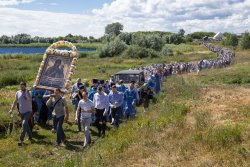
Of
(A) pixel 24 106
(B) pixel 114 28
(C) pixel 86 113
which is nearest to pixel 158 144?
(C) pixel 86 113

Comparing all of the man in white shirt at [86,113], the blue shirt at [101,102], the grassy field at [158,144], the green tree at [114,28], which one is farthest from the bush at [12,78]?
the green tree at [114,28]

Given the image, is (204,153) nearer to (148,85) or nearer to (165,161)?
(165,161)

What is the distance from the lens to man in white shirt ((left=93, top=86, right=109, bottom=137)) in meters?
11.4

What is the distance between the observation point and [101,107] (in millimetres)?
11406

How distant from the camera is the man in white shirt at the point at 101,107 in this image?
1141 centimetres

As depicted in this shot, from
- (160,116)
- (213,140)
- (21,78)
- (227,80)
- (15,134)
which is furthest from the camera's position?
(21,78)

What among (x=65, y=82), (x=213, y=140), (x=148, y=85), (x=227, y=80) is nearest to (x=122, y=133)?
(x=213, y=140)

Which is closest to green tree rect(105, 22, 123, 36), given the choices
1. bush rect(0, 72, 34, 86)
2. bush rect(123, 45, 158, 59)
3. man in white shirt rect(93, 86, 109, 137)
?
bush rect(123, 45, 158, 59)

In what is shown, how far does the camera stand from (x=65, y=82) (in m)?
14.4

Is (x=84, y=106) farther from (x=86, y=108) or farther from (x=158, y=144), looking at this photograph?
A: (x=158, y=144)

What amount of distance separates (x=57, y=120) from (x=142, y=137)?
240 cm

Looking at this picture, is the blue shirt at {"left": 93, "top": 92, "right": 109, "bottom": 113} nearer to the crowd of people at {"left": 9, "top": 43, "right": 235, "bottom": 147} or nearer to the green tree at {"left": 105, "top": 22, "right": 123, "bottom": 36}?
the crowd of people at {"left": 9, "top": 43, "right": 235, "bottom": 147}

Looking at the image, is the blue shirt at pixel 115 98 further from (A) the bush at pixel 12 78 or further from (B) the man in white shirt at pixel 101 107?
(A) the bush at pixel 12 78

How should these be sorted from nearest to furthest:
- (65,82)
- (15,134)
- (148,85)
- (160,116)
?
(15,134) < (160,116) < (65,82) < (148,85)
